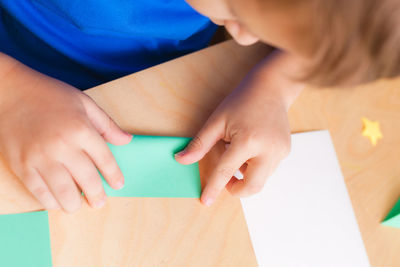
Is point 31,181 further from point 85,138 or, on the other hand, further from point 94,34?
point 94,34

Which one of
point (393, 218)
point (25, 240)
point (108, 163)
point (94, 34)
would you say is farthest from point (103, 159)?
→ point (393, 218)

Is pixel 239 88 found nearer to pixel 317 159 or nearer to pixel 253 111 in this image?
pixel 253 111

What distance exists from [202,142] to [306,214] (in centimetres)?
17

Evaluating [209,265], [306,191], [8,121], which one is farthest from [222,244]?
[8,121]

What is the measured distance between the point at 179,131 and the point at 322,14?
0.26 meters

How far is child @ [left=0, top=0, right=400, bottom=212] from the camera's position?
26 centimetres

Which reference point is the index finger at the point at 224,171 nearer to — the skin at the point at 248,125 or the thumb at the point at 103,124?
the skin at the point at 248,125

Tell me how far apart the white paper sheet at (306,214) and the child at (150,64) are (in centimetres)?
3

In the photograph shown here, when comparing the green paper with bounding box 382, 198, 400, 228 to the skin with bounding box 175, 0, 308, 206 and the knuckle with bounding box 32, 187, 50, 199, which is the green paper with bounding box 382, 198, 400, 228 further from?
the knuckle with bounding box 32, 187, 50, 199

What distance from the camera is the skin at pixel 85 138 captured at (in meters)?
0.39

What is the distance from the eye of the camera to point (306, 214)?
1.59 ft

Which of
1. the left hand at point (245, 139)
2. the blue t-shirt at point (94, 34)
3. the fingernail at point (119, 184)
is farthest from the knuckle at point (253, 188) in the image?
the blue t-shirt at point (94, 34)

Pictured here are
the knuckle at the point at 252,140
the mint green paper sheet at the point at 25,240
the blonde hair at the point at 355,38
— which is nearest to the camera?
the blonde hair at the point at 355,38

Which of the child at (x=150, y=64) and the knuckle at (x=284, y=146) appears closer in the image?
the child at (x=150, y=64)
